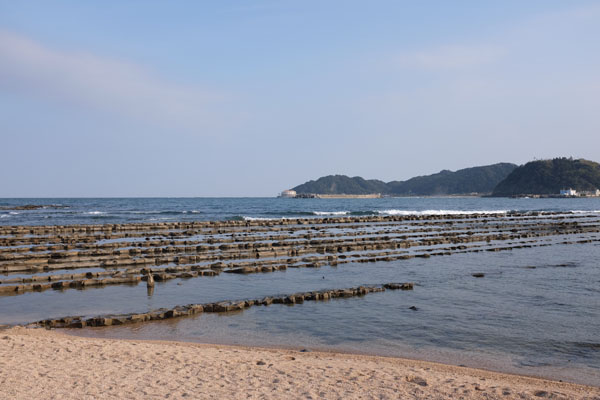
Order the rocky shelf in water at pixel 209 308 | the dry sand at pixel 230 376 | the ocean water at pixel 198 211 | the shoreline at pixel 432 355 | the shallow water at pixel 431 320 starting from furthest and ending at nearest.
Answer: the ocean water at pixel 198 211, the rocky shelf in water at pixel 209 308, the shallow water at pixel 431 320, the shoreline at pixel 432 355, the dry sand at pixel 230 376

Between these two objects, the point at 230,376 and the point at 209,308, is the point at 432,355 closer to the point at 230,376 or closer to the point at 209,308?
the point at 230,376

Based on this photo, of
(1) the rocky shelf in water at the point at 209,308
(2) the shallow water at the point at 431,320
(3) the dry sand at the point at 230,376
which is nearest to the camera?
(3) the dry sand at the point at 230,376

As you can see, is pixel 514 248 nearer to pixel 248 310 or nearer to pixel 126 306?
pixel 248 310

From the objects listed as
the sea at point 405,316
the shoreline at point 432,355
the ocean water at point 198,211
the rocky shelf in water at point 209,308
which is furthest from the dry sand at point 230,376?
the ocean water at point 198,211

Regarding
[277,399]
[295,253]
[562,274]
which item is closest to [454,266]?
[562,274]

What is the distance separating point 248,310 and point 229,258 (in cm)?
1100

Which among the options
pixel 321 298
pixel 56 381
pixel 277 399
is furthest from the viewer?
pixel 321 298

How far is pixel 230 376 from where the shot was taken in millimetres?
7789

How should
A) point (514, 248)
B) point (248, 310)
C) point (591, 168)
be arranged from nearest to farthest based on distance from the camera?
point (248, 310), point (514, 248), point (591, 168)

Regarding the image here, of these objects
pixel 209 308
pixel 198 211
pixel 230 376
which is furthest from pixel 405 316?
pixel 198 211

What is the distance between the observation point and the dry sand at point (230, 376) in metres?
7.04

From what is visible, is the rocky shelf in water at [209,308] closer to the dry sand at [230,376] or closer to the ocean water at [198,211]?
the dry sand at [230,376]

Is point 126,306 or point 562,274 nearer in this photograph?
point 126,306

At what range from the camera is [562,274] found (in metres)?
19.2
